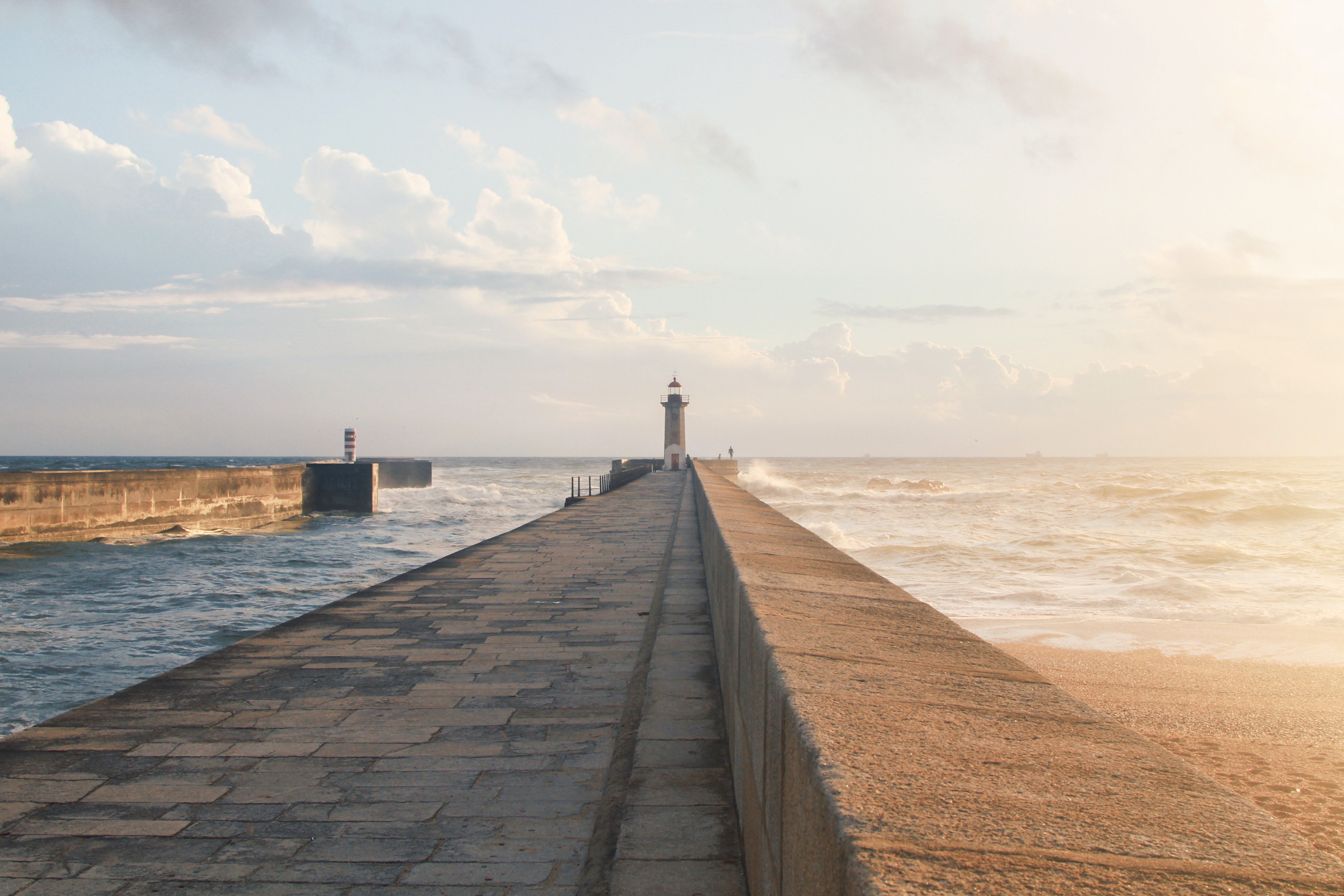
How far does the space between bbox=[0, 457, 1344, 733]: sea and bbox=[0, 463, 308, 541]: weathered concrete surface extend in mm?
520

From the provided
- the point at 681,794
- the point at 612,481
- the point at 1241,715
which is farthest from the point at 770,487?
the point at 681,794

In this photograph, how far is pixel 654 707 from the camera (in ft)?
11.8

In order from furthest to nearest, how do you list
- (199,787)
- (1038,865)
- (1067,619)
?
1. (1067,619)
2. (199,787)
3. (1038,865)

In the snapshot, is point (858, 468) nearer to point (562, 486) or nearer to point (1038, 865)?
point (562, 486)

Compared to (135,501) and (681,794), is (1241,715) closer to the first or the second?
(681,794)

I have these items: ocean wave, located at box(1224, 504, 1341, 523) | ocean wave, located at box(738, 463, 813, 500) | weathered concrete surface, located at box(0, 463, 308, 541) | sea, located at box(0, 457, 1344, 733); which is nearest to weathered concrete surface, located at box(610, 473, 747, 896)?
sea, located at box(0, 457, 1344, 733)

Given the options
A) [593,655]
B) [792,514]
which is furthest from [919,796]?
[792,514]

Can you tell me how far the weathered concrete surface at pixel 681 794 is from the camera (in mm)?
2215

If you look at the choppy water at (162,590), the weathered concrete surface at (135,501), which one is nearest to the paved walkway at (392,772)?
the choppy water at (162,590)

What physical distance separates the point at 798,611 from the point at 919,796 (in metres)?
1.32

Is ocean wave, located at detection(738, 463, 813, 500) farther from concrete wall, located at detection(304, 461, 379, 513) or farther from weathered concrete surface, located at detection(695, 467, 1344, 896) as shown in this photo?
weathered concrete surface, located at detection(695, 467, 1344, 896)

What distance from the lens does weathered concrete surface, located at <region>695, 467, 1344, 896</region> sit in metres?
0.91

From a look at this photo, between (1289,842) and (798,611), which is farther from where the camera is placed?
(798,611)

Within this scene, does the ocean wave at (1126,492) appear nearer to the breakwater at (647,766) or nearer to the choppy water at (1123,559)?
the choppy water at (1123,559)
